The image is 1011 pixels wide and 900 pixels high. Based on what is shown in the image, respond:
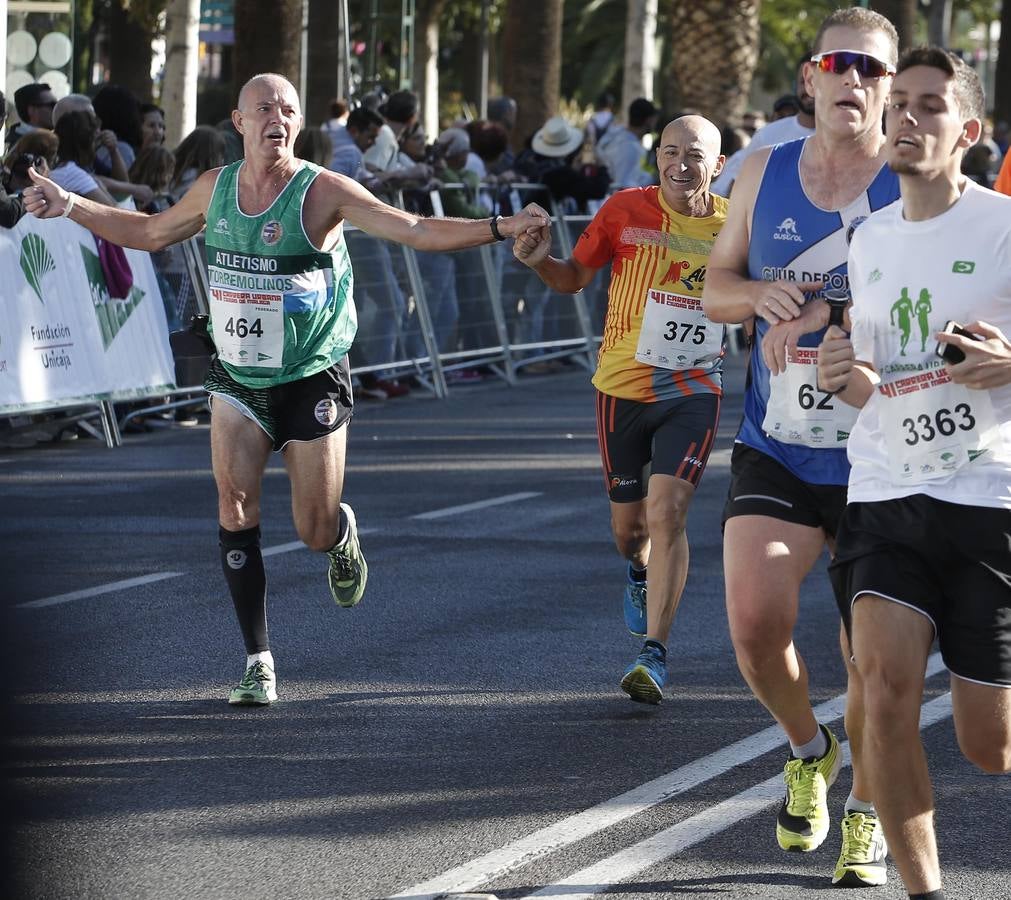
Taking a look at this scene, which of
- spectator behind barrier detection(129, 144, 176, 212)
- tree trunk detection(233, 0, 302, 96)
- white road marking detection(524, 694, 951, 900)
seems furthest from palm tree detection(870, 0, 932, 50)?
white road marking detection(524, 694, 951, 900)

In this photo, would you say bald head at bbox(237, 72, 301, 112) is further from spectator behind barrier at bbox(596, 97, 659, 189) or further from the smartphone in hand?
spectator behind barrier at bbox(596, 97, 659, 189)

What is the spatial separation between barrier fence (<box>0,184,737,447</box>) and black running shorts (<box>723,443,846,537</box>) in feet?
25.3

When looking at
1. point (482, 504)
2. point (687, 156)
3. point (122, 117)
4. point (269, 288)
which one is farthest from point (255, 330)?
point (122, 117)

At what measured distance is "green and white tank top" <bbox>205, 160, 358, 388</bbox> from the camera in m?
7.07

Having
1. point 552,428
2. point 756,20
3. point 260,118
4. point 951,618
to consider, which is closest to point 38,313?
point 552,428

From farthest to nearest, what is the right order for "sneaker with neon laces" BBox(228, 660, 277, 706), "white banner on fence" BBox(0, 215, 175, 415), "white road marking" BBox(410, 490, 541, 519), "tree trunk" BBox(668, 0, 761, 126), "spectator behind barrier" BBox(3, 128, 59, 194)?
"tree trunk" BBox(668, 0, 761, 126), "white banner on fence" BBox(0, 215, 175, 415), "spectator behind barrier" BBox(3, 128, 59, 194), "white road marking" BBox(410, 490, 541, 519), "sneaker with neon laces" BBox(228, 660, 277, 706)

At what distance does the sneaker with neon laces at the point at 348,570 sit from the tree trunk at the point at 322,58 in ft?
60.1

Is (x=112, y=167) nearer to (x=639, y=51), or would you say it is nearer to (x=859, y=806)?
(x=859, y=806)

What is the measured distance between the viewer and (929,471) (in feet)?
14.8

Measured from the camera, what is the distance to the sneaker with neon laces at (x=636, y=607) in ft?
25.4

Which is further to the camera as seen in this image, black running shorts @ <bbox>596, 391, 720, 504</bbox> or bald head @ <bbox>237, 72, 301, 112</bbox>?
black running shorts @ <bbox>596, 391, 720, 504</bbox>

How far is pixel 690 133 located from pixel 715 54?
57.9 feet

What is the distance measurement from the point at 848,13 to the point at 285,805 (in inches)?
103

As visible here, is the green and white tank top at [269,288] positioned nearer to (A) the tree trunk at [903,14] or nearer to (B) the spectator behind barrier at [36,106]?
(B) the spectator behind barrier at [36,106]
